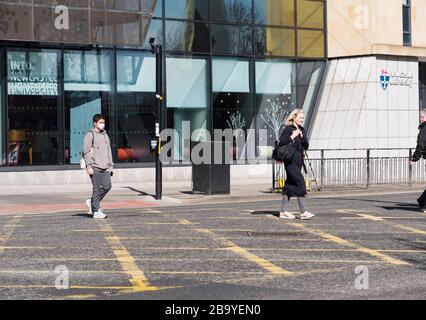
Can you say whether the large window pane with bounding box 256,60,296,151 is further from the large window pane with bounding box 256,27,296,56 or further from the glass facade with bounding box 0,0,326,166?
the large window pane with bounding box 256,27,296,56

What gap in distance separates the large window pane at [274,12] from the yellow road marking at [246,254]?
57.5ft

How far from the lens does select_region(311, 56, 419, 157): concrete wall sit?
28125 millimetres

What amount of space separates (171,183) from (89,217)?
1052 centimetres

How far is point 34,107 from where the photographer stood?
78.9 feet

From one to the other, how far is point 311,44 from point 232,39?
3.68m

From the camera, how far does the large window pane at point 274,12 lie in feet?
92.4

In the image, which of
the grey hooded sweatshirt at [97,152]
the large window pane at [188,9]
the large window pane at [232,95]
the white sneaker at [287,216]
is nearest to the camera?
the white sneaker at [287,216]

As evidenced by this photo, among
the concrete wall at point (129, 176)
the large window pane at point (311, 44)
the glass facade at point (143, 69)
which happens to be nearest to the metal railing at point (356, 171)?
the concrete wall at point (129, 176)

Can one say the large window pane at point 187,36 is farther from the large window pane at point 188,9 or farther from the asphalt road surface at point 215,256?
the asphalt road surface at point 215,256

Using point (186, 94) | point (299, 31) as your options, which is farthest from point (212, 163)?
point (299, 31)

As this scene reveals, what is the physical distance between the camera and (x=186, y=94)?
87.8 ft

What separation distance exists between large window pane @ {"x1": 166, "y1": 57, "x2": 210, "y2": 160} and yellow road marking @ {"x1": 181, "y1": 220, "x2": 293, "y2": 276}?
Answer: 48.3ft

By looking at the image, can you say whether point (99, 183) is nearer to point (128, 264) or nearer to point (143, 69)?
point (128, 264)

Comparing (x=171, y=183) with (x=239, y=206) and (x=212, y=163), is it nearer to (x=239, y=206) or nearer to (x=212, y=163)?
(x=212, y=163)
